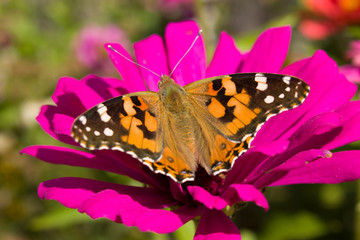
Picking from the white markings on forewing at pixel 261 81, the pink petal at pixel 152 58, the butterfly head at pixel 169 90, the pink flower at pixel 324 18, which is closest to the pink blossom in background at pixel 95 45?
the pink flower at pixel 324 18

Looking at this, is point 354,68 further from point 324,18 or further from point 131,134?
point 131,134

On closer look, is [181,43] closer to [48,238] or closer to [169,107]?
[169,107]

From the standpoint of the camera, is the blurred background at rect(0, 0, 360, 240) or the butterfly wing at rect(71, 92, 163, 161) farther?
the blurred background at rect(0, 0, 360, 240)

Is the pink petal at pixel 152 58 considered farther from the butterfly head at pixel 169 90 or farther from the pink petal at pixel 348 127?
the pink petal at pixel 348 127

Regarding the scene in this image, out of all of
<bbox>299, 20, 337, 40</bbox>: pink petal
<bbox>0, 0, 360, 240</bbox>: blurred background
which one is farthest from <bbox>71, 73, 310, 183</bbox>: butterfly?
<bbox>299, 20, 337, 40</bbox>: pink petal

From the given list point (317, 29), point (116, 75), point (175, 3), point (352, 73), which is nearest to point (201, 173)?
point (352, 73)

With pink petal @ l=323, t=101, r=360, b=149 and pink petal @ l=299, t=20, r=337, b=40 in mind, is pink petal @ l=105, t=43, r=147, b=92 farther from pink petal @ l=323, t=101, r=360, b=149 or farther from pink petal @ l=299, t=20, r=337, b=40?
pink petal @ l=299, t=20, r=337, b=40

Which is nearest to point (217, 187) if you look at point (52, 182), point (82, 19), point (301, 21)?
point (52, 182)
